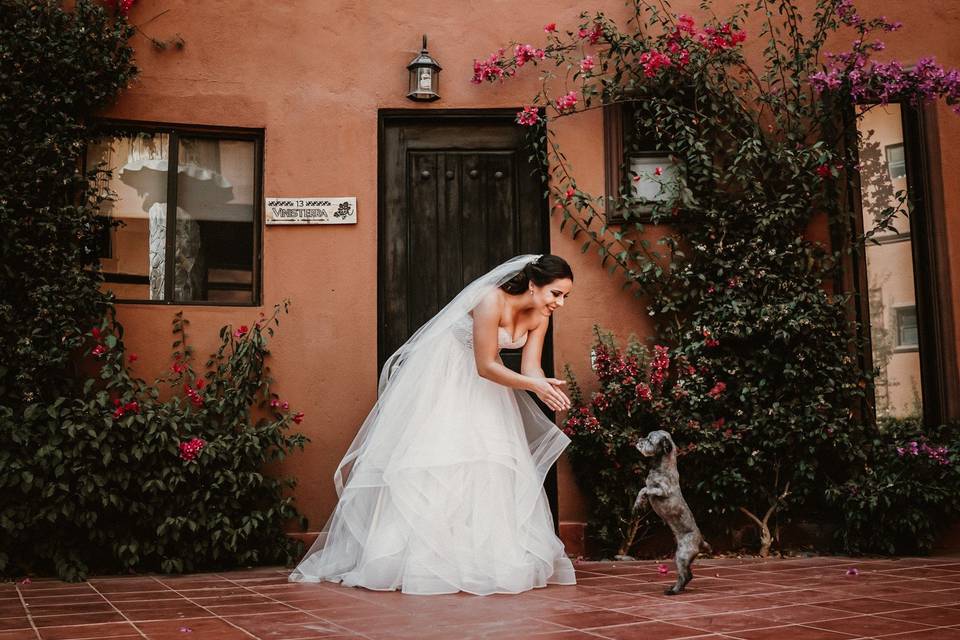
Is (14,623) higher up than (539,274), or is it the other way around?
(539,274)

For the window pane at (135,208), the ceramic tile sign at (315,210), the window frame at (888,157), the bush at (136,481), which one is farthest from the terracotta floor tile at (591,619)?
the window frame at (888,157)

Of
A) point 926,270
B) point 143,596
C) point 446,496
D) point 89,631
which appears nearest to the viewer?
point 89,631

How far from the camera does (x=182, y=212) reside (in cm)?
586

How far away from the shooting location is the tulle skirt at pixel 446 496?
421cm

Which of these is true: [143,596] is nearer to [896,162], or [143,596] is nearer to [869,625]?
[869,625]

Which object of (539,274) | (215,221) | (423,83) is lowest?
(539,274)

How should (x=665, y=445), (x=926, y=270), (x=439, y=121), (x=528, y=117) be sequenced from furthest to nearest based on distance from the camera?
(x=439, y=121)
(x=926, y=270)
(x=528, y=117)
(x=665, y=445)

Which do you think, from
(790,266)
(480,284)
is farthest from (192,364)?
(790,266)

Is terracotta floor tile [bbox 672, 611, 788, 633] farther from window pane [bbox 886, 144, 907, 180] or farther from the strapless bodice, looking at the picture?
window pane [bbox 886, 144, 907, 180]

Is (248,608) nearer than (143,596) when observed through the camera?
Yes

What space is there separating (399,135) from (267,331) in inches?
64.7

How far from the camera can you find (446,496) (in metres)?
4.33

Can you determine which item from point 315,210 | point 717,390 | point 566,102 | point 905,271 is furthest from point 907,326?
point 315,210

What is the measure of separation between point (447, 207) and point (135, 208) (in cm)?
211
